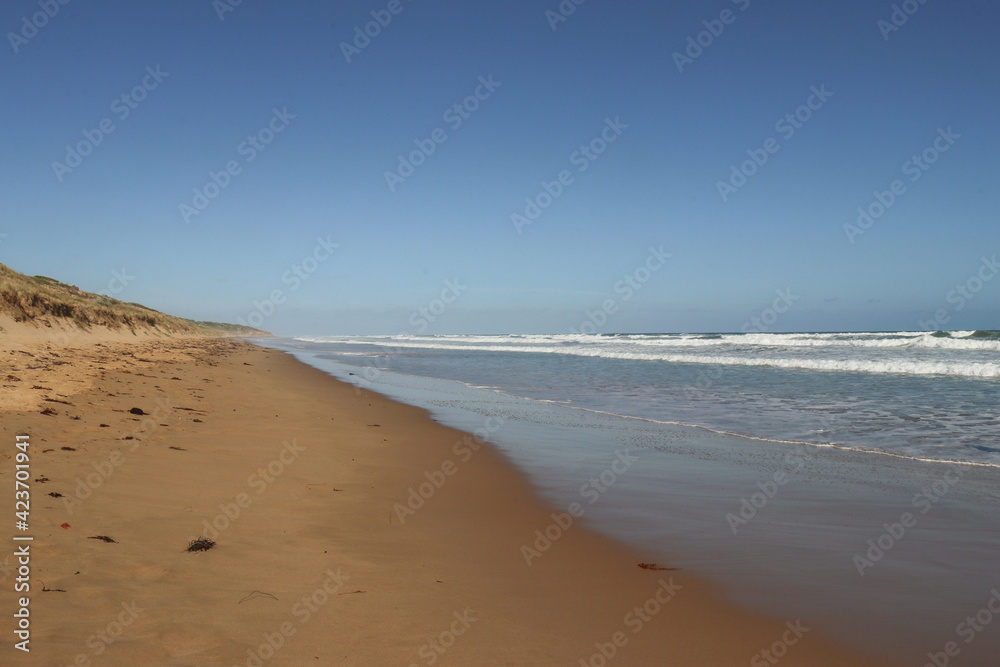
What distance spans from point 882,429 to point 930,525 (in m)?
5.39

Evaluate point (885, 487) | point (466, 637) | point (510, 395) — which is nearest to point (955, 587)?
point (885, 487)

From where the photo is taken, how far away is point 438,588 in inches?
147

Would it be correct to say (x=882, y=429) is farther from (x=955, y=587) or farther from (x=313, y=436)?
(x=313, y=436)
